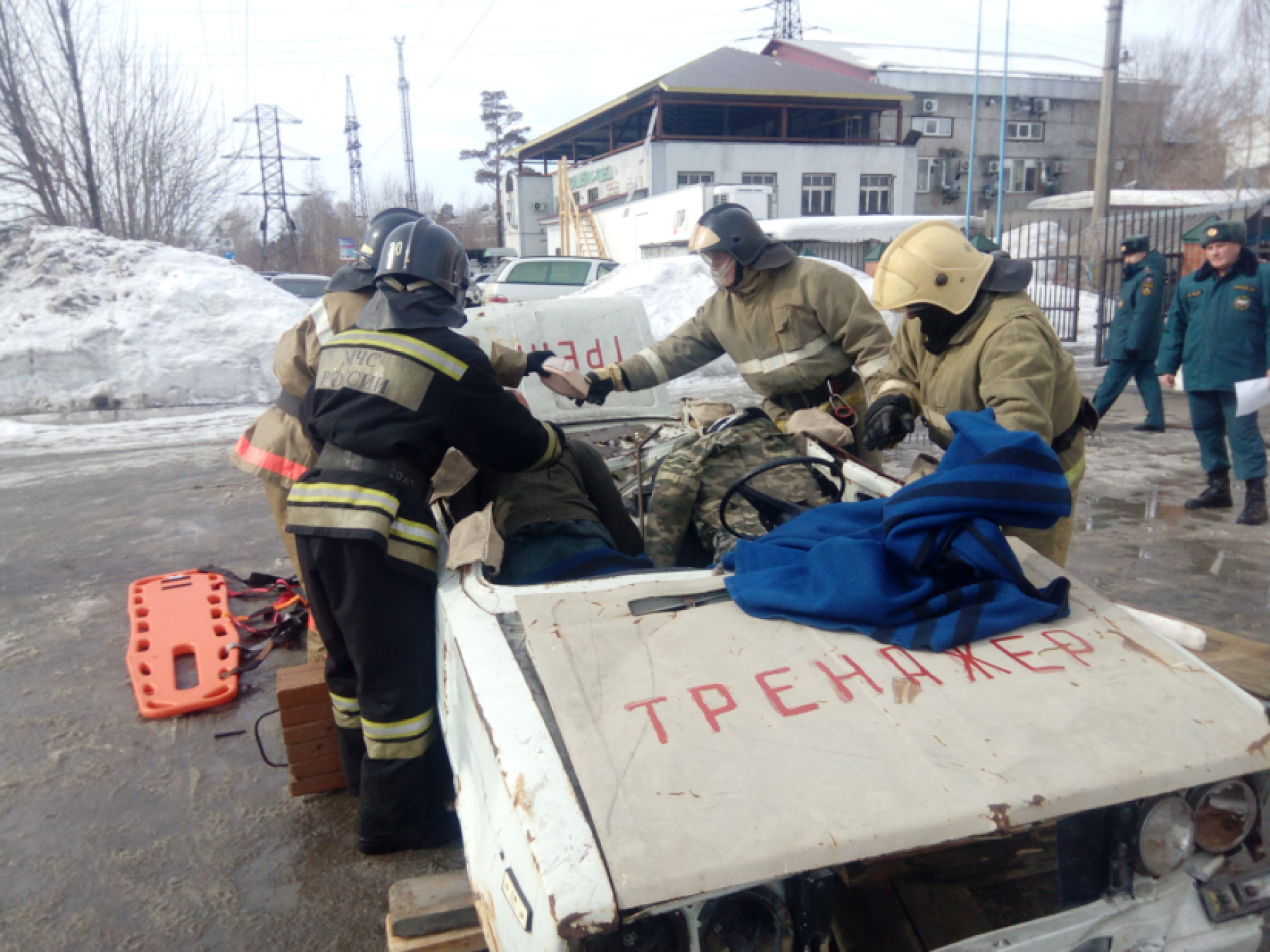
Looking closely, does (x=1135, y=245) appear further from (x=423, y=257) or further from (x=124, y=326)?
(x=124, y=326)

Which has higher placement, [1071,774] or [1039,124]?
[1039,124]

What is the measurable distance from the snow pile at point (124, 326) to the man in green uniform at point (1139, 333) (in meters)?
10.2

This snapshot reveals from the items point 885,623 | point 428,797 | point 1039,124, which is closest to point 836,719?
point 885,623

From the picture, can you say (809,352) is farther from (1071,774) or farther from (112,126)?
(112,126)

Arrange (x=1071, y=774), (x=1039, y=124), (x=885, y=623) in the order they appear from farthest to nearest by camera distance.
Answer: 1. (x=1039, y=124)
2. (x=885, y=623)
3. (x=1071, y=774)

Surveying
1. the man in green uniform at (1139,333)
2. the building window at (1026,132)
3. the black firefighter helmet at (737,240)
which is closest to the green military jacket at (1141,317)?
the man in green uniform at (1139,333)

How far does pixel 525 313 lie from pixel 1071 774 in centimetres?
378

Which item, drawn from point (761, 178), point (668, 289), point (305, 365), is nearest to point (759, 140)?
point (761, 178)

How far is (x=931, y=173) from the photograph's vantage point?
41219 mm

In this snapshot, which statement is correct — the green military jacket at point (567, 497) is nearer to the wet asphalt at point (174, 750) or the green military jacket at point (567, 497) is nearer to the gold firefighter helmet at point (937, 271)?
the wet asphalt at point (174, 750)

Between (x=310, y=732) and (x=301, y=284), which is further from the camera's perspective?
(x=301, y=284)

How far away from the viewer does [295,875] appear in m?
2.59

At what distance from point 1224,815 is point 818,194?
35.8m

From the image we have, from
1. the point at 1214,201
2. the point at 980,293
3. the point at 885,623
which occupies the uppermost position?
the point at 1214,201
